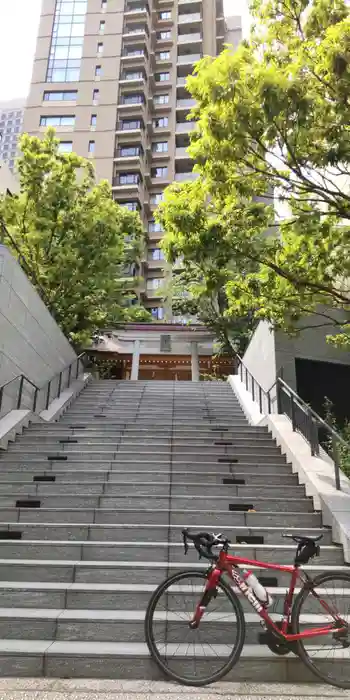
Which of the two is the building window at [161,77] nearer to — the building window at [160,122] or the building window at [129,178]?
the building window at [160,122]

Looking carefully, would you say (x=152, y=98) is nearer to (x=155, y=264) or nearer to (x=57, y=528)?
(x=155, y=264)

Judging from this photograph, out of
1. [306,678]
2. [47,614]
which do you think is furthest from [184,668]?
[47,614]

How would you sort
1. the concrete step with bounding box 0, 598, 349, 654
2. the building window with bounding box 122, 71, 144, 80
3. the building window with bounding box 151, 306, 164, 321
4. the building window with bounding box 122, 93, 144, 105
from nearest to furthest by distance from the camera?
the concrete step with bounding box 0, 598, 349, 654 → the building window with bounding box 151, 306, 164, 321 → the building window with bounding box 122, 93, 144, 105 → the building window with bounding box 122, 71, 144, 80

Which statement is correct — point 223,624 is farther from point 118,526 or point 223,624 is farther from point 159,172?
point 159,172

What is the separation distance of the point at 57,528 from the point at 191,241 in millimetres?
4293

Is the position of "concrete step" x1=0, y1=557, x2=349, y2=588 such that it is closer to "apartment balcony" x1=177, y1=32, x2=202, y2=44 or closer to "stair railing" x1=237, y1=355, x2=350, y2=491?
"stair railing" x1=237, y1=355, x2=350, y2=491

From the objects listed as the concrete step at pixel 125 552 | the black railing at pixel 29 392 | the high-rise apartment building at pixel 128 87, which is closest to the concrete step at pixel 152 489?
the concrete step at pixel 125 552

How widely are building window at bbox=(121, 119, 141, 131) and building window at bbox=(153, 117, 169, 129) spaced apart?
2.41 m

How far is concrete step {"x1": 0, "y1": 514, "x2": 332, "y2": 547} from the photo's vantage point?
5.04 metres

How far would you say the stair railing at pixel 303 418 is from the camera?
19.3 feet

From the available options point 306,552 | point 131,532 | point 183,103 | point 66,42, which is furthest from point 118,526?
point 66,42

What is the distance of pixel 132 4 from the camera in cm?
4684

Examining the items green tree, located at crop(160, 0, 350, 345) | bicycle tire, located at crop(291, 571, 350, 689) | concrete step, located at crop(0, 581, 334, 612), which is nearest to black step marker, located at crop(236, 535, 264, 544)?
concrete step, located at crop(0, 581, 334, 612)

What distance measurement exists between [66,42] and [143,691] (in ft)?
176
